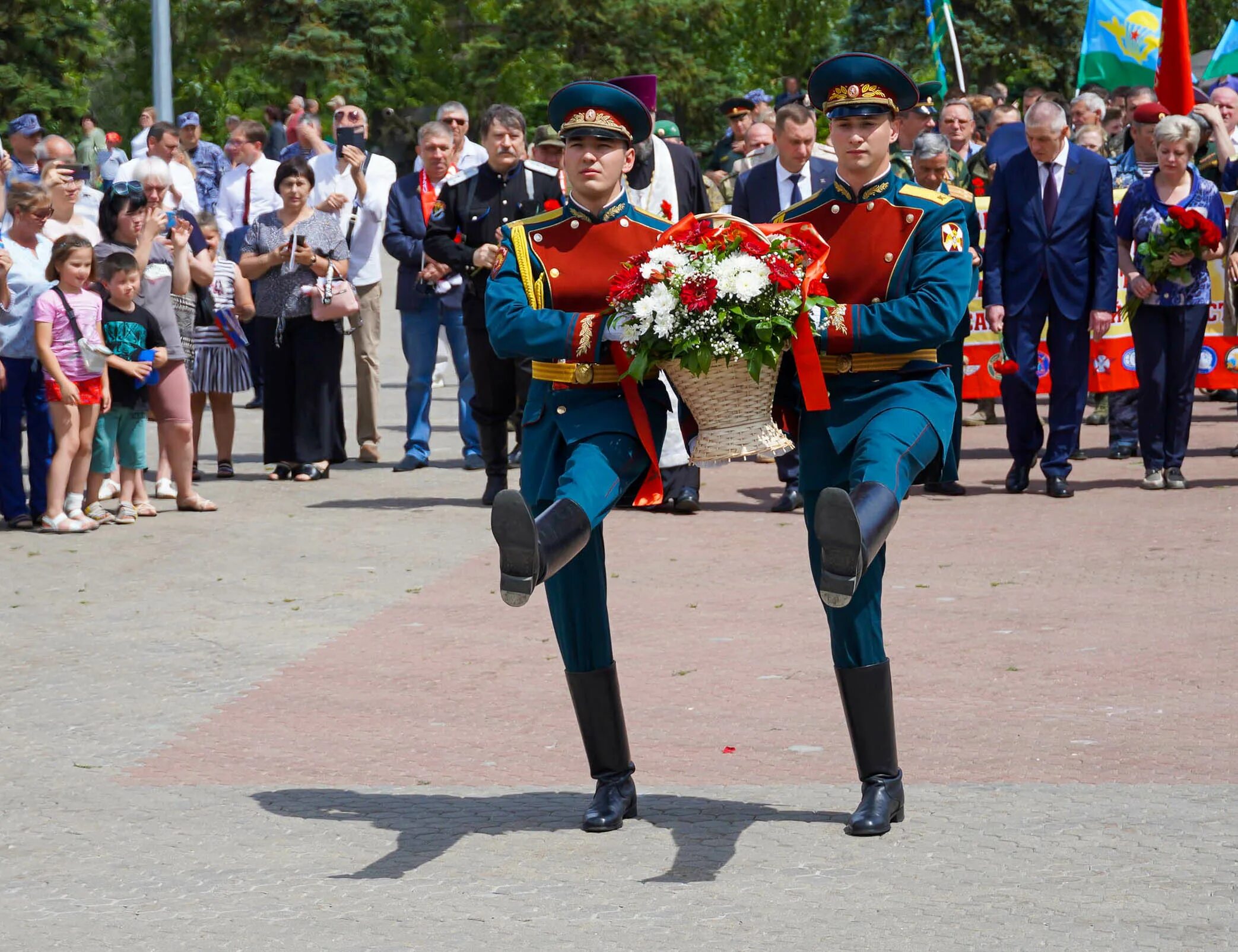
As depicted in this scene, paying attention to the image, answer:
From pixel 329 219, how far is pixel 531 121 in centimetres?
3571

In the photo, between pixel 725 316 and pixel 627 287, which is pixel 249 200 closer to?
pixel 627 287

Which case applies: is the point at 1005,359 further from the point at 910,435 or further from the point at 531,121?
the point at 531,121

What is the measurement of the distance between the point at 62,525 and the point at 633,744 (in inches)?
220

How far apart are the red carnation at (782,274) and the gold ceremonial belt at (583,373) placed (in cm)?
46

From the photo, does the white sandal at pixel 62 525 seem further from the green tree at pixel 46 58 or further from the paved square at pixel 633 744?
the green tree at pixel 46 58

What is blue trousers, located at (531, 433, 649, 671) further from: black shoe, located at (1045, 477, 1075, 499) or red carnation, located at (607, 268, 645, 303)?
black shoe, located at (1045, 477, 1075, 499)

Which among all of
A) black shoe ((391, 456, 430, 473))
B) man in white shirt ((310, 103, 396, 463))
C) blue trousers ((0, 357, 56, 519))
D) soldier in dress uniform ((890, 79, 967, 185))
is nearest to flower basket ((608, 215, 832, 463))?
blue trousers ((0, 357, 56, 519))

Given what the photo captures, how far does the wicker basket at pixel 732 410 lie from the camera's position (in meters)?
5.46

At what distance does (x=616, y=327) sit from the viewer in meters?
5.44

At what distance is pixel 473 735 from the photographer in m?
6.77

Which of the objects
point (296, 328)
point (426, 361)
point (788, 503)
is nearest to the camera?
point (788, 503)

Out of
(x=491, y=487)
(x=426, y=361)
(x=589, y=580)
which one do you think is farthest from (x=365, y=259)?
(x=589, y=580)

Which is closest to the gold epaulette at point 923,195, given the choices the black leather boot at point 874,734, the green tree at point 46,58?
the black leather boot at point 874,734

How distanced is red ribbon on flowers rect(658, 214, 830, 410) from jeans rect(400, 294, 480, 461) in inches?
325
